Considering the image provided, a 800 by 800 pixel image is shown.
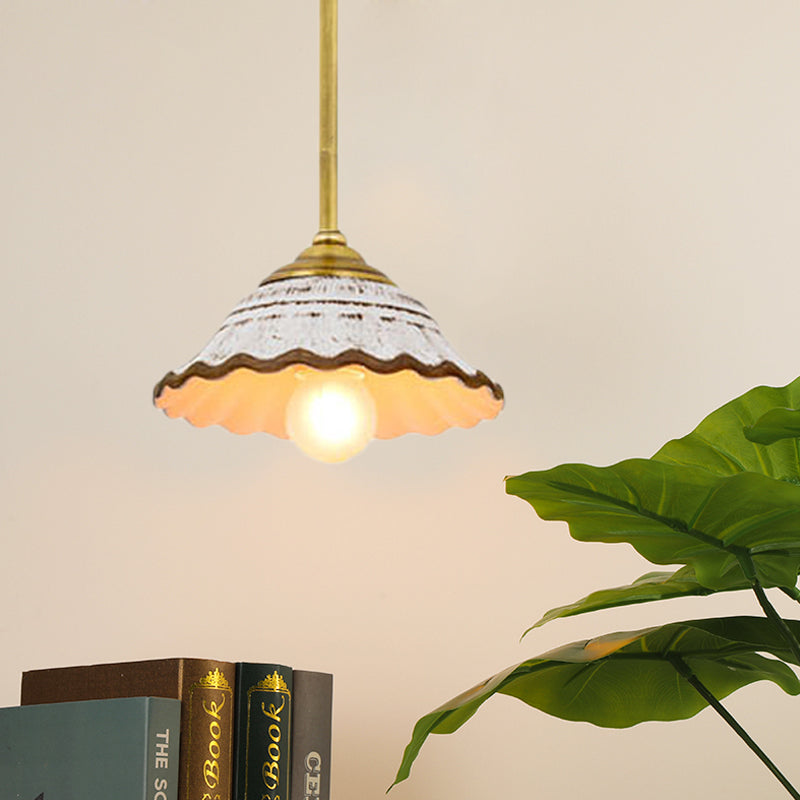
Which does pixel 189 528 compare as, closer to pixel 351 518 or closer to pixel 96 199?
pixel 351 518

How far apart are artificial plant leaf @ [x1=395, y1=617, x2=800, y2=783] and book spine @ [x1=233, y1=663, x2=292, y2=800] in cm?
21

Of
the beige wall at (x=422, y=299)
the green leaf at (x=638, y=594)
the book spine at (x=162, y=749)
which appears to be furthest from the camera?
the beige wall at (x=422, y=299)

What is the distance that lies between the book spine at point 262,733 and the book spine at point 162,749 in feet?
0.23

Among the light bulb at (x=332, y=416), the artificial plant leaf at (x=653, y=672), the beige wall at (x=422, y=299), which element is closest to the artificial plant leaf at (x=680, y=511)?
the artificial plant leaf at (x=653, y=672)

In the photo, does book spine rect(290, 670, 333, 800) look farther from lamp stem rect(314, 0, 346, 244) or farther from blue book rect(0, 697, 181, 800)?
lamp stem rect(314, 0, 346, 244)

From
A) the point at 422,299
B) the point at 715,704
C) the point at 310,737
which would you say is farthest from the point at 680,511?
the point at 422,299

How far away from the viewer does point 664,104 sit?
4.34 feet

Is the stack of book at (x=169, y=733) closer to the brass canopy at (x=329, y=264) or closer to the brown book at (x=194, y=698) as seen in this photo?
the brown book at (x=194, y=698)

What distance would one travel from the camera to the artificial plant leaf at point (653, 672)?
0.84 m

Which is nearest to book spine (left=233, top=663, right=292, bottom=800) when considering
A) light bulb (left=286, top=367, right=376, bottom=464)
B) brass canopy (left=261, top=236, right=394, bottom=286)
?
light bulb (left=286, top=367, right=376, bottom=464)

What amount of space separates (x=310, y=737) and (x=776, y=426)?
560 mm

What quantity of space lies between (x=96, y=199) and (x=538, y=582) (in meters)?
0.72

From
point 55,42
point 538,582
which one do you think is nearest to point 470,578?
point 538,582

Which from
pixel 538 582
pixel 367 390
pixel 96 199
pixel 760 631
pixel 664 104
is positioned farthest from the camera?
pixel 96 199
